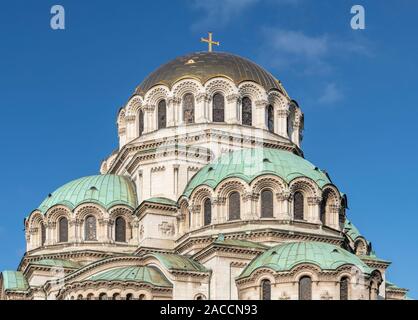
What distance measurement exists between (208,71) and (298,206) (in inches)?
417

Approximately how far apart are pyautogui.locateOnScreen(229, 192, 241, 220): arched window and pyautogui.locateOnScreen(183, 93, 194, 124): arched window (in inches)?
302

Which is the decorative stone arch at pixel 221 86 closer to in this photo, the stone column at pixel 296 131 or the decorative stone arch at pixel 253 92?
the decorative stone arch at pixel 253 92

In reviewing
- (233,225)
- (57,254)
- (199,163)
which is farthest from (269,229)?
(57,254)

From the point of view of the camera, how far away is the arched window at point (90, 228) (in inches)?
2048

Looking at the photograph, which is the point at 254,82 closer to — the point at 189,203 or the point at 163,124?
the point at 163,124

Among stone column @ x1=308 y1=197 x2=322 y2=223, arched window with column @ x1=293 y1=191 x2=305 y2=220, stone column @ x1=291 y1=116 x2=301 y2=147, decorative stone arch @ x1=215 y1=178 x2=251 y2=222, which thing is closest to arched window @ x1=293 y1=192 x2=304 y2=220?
arched window with column @ x1=293 y1=191 x2=305 y2=220

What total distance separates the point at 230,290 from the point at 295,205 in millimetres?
5639

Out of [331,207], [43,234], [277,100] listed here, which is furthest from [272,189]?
[43,234]

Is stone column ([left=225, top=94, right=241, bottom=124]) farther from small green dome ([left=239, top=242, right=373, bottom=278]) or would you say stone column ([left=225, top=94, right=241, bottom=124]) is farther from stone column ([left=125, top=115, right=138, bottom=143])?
small green dome ([left=239, top=242, right=373, bottom=278])

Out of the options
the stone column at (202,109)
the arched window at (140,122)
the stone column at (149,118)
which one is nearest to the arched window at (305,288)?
the stone column at (202,109)

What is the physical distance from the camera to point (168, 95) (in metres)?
55.2

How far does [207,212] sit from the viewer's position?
49125mm

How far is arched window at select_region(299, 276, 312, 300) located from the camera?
4316 cm

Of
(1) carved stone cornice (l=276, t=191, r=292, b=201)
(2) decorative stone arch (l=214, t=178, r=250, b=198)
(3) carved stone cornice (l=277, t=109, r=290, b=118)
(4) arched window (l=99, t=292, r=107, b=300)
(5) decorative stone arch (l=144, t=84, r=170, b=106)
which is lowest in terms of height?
(4) arched window (l=99, t=292, r=107, b=300)
